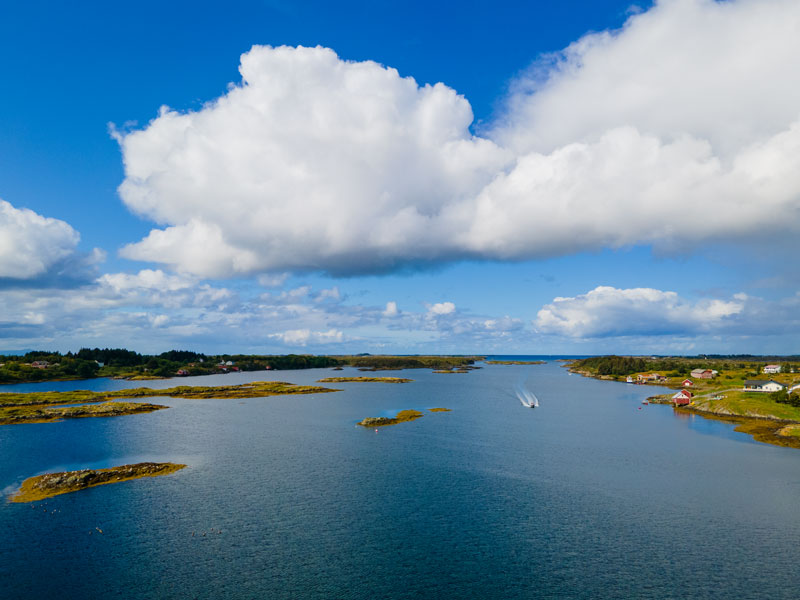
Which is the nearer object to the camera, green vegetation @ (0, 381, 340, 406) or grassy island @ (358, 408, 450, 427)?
grassy island @ (358, 408, 450, 427)

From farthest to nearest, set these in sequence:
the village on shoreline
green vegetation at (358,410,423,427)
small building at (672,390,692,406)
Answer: small building at (672,390,692,406), green vegetation at (358,410,423,427), the village on shoreline

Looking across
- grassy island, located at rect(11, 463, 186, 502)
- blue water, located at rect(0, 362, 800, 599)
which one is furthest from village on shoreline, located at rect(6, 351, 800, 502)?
blue water, located at rect(0, 362, 800, 599)

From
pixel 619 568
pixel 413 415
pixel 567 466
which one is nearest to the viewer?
pixel 619 568

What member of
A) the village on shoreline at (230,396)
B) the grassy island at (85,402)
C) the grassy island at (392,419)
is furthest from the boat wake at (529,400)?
the grassy island at (85,402)

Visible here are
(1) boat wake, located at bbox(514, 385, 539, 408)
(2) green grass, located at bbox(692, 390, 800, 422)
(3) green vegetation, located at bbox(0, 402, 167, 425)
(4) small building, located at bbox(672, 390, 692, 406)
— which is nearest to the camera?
(3) green vegetation, located at bbox(0, 402, 167, 425)

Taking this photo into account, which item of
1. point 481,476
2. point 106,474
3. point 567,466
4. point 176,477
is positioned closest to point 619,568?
point 481,476

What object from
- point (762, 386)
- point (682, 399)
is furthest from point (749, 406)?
point (762, 386)

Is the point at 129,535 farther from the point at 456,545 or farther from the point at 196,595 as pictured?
the point at 456,545

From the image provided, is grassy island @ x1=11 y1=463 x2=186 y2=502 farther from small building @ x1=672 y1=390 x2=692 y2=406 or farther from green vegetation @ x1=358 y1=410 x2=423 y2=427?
small building @ x1=672 y1=390 x2=692 y2=406
